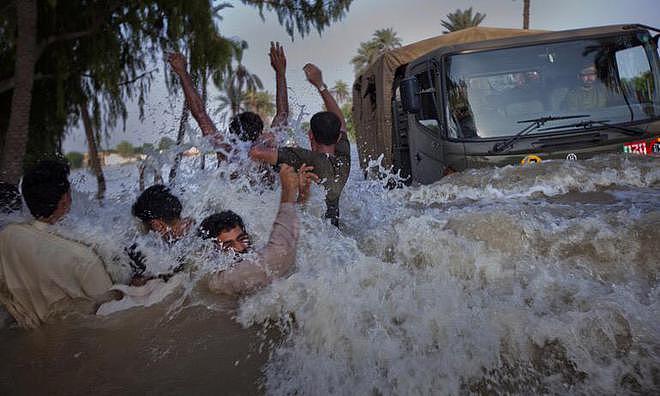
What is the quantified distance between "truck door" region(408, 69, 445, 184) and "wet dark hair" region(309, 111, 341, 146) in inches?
84.4

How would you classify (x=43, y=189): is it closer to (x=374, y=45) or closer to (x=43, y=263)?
(x=43, y=263)

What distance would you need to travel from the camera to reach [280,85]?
4133 millimetres

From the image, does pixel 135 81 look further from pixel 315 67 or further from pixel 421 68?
pixel 315 67

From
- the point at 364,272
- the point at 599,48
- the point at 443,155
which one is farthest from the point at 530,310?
the point at 599,48

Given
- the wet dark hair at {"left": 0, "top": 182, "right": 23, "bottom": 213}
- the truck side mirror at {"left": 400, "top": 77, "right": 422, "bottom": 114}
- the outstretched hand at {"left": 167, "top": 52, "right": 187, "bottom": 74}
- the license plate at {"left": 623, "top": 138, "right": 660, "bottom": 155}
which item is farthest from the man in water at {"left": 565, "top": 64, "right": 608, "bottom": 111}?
the wet dark hair at {"left": 0, "top": 182, "right": 23, "bottom": 213}

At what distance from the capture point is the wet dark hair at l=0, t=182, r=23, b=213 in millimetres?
3664

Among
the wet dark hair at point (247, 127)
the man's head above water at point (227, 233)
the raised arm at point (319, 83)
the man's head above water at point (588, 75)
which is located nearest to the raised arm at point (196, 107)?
the wet dark hair at point (247, 127)

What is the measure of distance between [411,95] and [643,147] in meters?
2.12

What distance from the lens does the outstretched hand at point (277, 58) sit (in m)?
4.17

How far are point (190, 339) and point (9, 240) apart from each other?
44.7 inches

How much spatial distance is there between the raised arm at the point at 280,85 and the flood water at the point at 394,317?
61 centimetres

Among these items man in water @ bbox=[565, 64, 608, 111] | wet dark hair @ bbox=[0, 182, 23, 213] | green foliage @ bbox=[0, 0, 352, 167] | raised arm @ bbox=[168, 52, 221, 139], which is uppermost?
green foliage @ bbox=[0, 0, 352, 167]

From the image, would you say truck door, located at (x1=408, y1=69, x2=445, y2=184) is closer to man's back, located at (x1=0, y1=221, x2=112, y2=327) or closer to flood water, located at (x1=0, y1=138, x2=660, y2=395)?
flood water, located at (x1=0, y1=138, x2=660, y2=395)

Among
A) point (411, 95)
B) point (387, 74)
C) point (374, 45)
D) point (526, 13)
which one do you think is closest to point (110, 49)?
point (387, 74)
